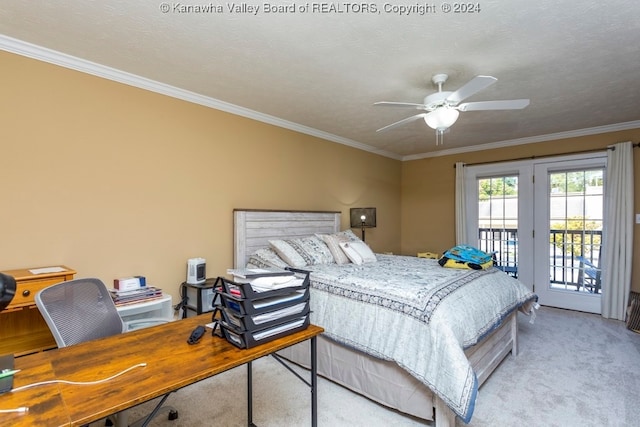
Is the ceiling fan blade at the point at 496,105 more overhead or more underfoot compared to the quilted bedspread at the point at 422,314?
more overhead

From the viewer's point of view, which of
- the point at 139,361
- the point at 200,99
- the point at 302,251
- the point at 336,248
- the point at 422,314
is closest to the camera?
the point at 139,361

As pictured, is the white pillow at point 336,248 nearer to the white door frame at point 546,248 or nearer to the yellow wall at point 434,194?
the yellow wall at point 434,194

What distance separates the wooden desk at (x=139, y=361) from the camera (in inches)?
36.1

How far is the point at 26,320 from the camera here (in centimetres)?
231

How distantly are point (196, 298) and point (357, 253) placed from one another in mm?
1665

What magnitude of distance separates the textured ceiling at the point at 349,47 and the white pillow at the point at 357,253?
4.96 feet

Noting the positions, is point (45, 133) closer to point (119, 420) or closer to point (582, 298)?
point (119, 420)

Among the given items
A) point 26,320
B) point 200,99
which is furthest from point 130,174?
point 26,320

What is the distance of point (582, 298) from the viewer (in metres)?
4.39

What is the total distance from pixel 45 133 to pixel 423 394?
126 inches

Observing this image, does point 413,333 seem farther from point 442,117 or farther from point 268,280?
point 442,117

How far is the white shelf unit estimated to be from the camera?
2.43 meters

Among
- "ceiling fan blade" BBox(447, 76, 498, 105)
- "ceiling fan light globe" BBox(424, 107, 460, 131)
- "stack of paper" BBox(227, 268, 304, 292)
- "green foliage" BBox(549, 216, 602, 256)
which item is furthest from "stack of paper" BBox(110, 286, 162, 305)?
"green foliage" BBox(549, 216, 602, 256)

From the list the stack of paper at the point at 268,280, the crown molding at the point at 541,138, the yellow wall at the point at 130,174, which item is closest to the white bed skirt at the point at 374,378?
the stack of paper at the point at 268,280
